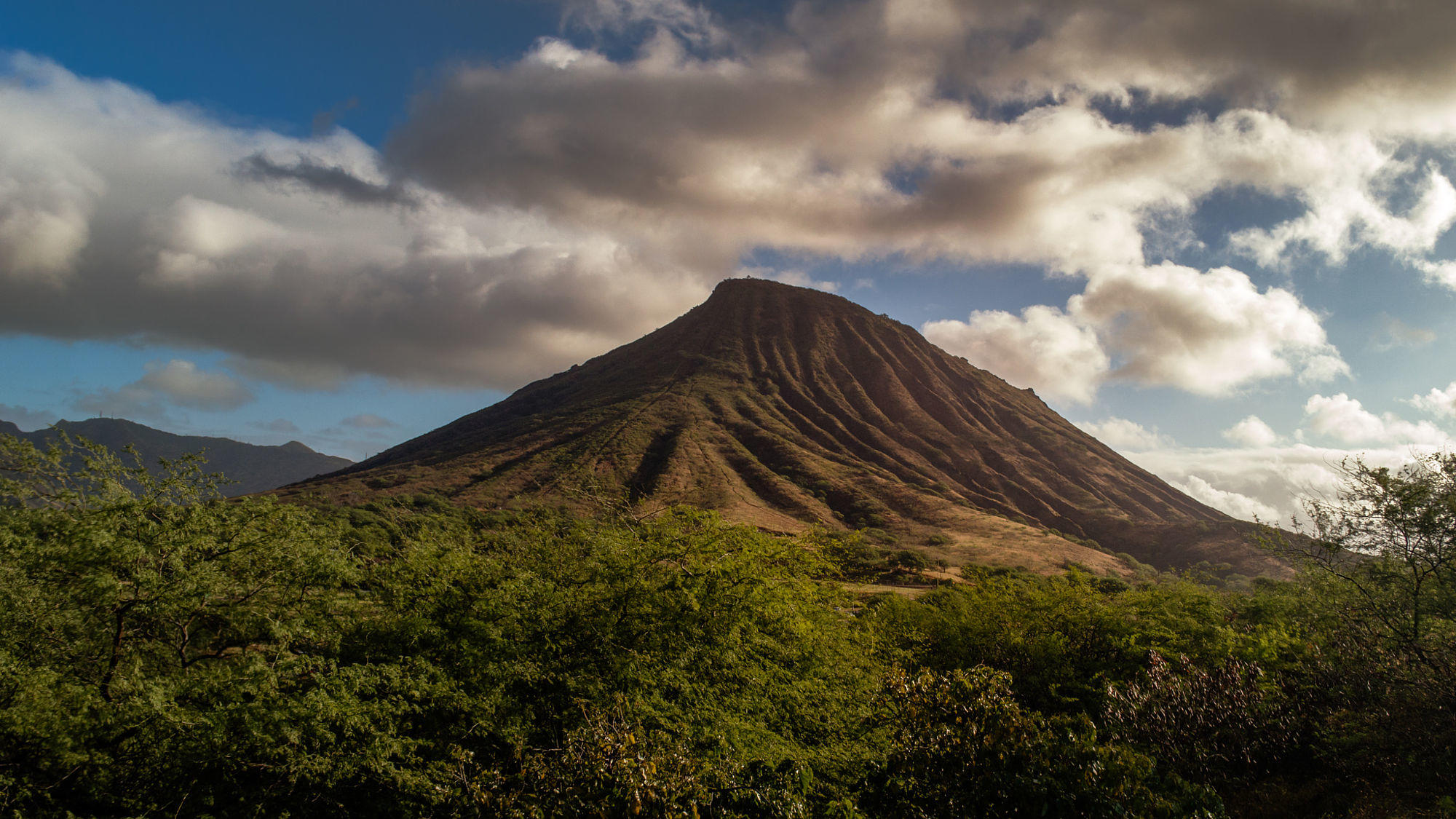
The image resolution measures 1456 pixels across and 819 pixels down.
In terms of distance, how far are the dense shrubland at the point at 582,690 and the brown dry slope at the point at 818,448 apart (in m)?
40.4

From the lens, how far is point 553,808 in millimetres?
6941

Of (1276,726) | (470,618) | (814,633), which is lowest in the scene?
(1276,726)

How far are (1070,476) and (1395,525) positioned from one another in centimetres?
13663

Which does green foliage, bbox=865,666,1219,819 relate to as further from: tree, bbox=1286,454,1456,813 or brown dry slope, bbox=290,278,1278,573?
brown dry slope, bbox=290,278,1278,573

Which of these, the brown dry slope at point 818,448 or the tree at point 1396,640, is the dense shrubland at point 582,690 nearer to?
the tree at point 1396,640

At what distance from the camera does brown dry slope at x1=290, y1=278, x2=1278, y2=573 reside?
291 ft

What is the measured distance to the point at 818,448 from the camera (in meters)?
120

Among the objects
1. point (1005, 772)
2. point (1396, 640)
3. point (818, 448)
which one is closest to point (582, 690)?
point (1005, 772)

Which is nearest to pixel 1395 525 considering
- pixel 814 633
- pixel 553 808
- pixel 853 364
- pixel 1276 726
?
pixel 1276 726

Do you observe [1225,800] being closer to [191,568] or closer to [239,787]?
[239,787]

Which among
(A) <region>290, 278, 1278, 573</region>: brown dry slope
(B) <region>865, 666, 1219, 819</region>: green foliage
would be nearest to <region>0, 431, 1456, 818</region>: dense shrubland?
(B) <region>865, 666, 1219, 819</region>: green foliage

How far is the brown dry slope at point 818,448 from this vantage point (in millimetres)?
88812

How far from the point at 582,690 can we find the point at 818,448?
110803 mm

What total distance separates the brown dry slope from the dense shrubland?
40393mm
